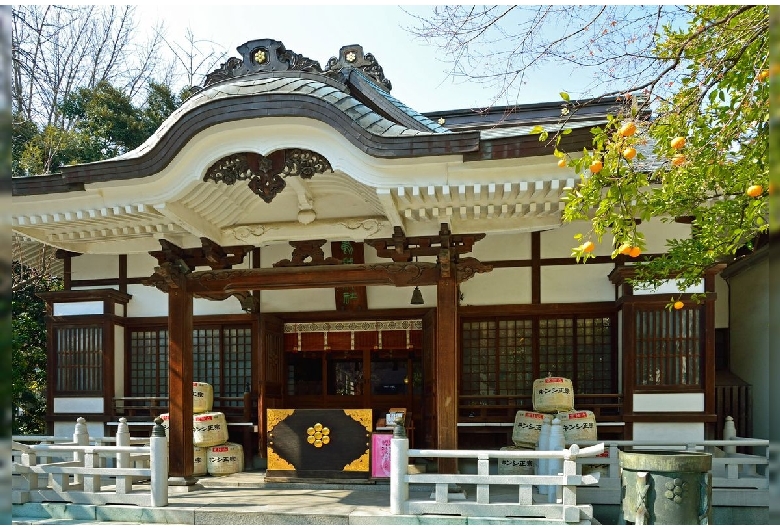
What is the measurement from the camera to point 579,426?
845 centimetres

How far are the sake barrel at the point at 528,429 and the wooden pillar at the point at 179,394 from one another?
4.45 m

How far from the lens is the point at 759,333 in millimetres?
9531

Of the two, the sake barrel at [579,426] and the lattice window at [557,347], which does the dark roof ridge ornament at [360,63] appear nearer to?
the lattice window at [557,347]

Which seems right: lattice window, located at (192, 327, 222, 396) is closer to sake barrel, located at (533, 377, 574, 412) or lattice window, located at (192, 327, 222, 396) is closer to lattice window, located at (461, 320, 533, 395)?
lattice window, located at (461, 320, 533, 395)

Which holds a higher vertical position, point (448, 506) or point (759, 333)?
point (759, 333)

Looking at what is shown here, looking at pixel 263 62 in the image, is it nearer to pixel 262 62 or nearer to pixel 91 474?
pixel 262 62

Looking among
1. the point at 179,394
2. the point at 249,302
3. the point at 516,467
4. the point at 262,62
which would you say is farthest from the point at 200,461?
the point at 262,62

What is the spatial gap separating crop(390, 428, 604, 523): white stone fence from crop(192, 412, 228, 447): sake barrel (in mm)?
3892

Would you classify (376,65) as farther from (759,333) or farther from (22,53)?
(22,53)

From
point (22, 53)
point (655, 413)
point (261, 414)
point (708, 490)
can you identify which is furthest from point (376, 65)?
point (22, 53)

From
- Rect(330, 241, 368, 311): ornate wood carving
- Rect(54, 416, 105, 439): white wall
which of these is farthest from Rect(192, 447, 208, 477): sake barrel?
Rect(330, 241, 368, 311): ornate wood carving

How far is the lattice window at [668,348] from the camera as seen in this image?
8398 mm

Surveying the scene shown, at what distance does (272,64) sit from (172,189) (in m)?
3.06

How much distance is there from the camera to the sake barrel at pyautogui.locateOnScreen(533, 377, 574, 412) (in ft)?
28.2
